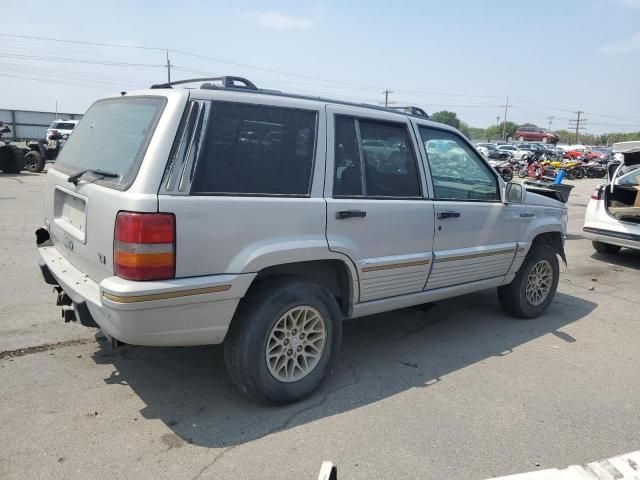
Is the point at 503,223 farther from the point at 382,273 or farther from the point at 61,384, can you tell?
the point at 61,384

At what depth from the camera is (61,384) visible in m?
3.45

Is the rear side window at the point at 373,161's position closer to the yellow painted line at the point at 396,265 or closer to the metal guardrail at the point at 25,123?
the yellow painted line at the point at 396,265

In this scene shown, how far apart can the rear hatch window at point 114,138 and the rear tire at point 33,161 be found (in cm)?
1557

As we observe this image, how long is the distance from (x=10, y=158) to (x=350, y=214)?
16538 millimetres

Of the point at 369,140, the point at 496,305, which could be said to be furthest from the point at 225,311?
the point at 496,305

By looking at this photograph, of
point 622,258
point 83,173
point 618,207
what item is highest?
point 83,173

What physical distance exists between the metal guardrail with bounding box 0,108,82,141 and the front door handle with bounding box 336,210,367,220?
4244 cm

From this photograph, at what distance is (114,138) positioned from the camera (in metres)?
3.31

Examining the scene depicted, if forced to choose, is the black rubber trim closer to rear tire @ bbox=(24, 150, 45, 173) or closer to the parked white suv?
the parked white suv

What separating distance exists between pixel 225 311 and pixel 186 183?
2.50 ft

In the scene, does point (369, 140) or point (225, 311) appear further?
point (369, 140)

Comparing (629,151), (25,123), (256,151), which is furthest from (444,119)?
(25,123)

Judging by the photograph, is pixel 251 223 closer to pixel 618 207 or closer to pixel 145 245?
pixel 145 245

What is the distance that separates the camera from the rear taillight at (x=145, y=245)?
2.71m
